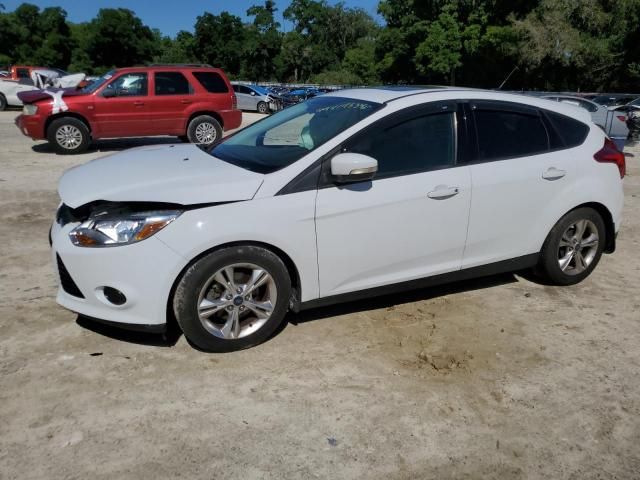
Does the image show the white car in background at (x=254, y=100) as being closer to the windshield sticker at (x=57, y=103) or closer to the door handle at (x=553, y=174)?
the windshield sticker at (x=57, y=103)

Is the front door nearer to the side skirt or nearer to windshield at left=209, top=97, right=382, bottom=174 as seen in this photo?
the side skirt

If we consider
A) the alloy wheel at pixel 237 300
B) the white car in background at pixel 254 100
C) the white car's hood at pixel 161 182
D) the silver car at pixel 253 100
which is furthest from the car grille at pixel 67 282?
the silver car at pixel 253 100

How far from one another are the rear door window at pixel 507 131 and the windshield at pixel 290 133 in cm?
82

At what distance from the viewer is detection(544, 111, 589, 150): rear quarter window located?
4.34 m

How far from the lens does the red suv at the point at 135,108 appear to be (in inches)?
426

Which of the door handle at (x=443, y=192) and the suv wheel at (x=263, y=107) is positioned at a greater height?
the door handle at (x=443, y=192)

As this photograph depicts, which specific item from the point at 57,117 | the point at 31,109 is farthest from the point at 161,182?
the point at 31,109

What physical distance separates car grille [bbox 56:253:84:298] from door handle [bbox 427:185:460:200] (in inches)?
91.0

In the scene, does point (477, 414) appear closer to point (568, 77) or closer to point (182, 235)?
point (182, 235)

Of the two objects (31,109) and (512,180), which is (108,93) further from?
(512,180)

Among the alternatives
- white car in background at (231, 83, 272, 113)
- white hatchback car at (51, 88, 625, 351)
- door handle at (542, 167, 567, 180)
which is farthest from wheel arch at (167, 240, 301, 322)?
white car in background at (231, 83, 272, 113)

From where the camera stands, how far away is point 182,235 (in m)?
3.16

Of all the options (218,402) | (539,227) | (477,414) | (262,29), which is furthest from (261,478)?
(262,29)

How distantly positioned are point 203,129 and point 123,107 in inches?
66.9
